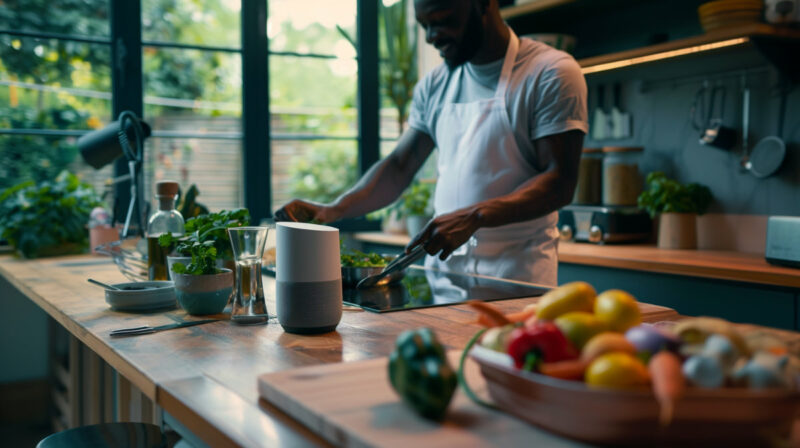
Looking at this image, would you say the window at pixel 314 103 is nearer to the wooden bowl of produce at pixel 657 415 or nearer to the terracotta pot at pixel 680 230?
the terracotta pot at pixel 680 230

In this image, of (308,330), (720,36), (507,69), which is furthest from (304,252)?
(720,36)

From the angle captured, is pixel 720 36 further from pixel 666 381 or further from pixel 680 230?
pixel 666 381


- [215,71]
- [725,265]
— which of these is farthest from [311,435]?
[215,71]

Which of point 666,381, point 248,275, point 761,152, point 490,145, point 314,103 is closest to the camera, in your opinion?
point 666,381

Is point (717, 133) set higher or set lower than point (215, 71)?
lower

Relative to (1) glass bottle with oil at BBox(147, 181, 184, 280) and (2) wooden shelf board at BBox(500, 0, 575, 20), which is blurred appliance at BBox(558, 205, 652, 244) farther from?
(1) glass bottle with oil at BBox(147, 181, 184, 280)

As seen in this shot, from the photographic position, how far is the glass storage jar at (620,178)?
302 cm

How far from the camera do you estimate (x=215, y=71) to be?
649 cm

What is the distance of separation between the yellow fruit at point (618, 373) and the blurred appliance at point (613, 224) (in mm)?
2356

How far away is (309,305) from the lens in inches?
45.5

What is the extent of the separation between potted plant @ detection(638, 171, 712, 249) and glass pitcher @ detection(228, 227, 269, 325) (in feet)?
6.42

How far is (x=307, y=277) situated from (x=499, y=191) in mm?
1141

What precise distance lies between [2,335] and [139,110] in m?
1.16

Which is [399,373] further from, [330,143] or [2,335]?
[330,143]
